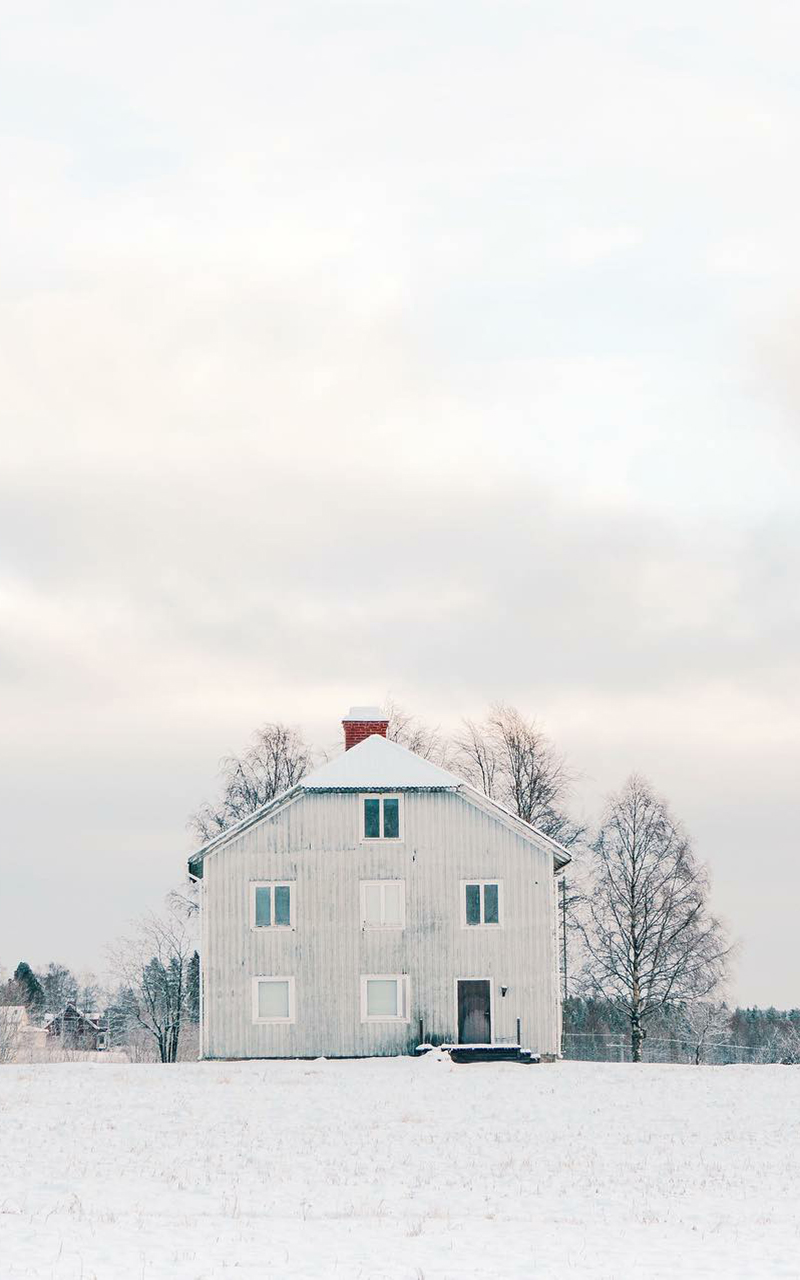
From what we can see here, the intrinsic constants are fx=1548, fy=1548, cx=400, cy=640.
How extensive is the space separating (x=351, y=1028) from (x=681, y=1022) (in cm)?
2815

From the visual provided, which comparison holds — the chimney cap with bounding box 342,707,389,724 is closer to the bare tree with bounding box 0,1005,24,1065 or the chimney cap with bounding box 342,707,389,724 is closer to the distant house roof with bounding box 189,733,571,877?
the distant house roof with bounding box 189,733,571,877

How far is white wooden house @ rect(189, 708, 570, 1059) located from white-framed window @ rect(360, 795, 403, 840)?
42 millimetres

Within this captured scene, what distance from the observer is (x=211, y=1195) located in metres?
19.1

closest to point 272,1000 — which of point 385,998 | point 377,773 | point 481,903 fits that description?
point 385,998

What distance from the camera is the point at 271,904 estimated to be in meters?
46.0

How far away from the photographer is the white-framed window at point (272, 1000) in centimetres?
4531

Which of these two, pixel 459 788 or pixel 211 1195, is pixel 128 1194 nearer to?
pixel 211 1195

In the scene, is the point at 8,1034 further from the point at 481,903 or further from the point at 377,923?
the point at 481,903

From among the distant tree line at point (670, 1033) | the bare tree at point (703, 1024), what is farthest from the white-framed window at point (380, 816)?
the bare tree at point (703, 1024)

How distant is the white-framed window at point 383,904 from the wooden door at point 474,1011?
8.58 ft

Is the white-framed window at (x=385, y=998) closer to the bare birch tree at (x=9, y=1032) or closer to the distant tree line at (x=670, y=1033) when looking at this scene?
the distant tree line at (x=670, y=1033)

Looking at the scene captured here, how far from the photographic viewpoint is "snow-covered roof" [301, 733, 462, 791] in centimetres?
4634

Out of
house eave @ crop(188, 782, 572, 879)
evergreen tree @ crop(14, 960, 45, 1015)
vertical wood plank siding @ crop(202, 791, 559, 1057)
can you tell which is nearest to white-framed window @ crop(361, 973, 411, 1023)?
vertical wood plank siding @ crop(202, 791, 559, 1057)

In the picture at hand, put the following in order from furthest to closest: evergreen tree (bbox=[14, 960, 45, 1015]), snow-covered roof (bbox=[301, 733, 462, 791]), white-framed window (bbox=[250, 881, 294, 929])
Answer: evergreen tree (bbox=[14, 960, 45, 1015]), snow-covered roof (bbox=[301, 733, 462, 791]), white-framed window (bbox=[250, 881, 294, 929])
